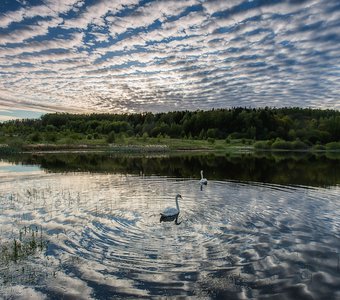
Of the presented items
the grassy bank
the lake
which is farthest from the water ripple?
the grassy bank

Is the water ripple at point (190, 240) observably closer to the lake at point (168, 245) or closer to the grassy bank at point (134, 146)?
the lake at point (168, 245)

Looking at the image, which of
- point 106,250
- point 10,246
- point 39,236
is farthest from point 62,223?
point 106,250

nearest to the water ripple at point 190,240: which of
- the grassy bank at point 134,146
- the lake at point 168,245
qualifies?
the lake at point 168,245

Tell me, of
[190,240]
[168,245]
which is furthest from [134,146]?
[168,245]

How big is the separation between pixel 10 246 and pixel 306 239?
14.0 m

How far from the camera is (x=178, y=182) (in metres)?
36.7

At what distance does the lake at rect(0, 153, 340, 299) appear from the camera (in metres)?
11.4

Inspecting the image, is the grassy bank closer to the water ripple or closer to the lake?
the water ripple

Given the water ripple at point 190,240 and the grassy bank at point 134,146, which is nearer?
the water ripple at point 190,240

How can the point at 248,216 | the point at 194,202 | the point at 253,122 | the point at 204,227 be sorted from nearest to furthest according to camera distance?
the point at 204,227 < the point at 248,216 < the point at 194,202 < the point at 253,122

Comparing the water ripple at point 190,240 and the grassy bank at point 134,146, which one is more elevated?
the water ripple at point 190,240

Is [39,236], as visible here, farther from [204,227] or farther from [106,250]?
[204,227]

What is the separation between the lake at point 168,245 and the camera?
11.4 m

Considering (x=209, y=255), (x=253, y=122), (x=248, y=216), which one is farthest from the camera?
(x=253, y=122)
